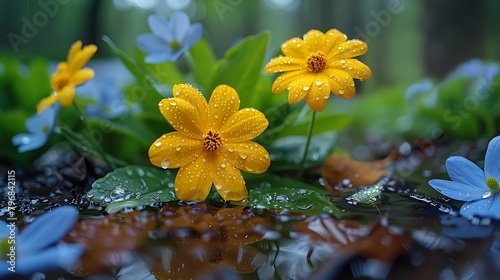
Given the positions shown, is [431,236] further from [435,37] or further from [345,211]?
[435,37]

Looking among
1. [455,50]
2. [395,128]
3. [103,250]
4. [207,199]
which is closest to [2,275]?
[103,250]

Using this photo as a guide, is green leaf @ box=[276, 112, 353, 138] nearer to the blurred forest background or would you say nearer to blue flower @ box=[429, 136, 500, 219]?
blue flower @ box=[429, 136, 500, 219]

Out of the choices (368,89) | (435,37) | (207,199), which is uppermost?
(435,37)

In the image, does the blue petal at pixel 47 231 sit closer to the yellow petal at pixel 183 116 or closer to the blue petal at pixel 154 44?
the yellow petal at pixel 183 116

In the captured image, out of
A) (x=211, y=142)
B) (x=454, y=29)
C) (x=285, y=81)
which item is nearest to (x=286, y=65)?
(x=285, y=81)

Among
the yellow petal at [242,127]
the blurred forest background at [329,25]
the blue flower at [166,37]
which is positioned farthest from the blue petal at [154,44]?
the blurred forest background at [329,25]

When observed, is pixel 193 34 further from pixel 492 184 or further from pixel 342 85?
pixel 492 184
